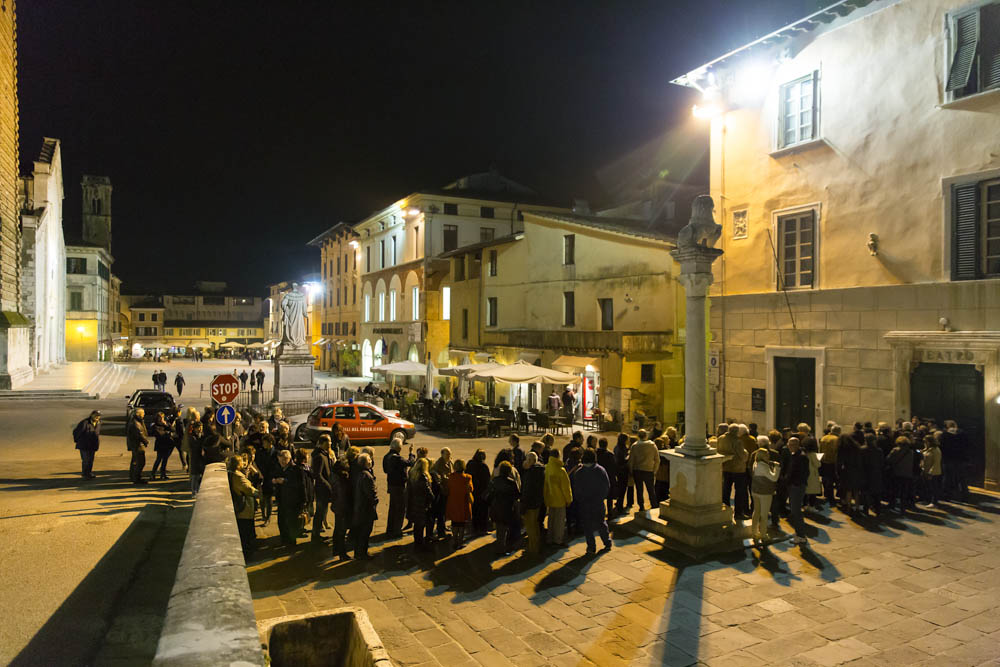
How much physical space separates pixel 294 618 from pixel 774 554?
6.61m

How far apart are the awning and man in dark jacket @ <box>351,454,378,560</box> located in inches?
622

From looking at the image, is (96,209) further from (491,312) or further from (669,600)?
(669,600)

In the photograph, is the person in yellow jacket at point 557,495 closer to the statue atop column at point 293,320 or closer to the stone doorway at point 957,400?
the stone doorway at point 957,400

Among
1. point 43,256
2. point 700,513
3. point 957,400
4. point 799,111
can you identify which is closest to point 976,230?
point 957,400

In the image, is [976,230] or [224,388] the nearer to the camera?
[976,230]

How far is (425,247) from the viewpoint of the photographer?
39.5 m

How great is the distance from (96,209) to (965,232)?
272ft

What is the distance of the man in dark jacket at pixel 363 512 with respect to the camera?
8211 mm

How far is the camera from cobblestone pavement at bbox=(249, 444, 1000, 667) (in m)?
5.85

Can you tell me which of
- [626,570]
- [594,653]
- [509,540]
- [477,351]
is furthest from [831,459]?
[477,351]

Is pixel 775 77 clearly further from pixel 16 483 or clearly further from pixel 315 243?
pixel 315 243

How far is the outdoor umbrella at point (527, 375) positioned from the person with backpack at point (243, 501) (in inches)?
512

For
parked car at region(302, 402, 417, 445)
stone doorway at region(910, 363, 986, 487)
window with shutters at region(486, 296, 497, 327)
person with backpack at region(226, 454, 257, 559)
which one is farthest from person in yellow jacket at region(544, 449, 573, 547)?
window with shutters at region(486, 296, 497, 327)

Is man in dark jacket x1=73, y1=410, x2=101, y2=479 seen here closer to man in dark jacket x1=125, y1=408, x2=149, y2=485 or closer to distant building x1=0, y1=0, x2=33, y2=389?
man in dark jacket x1=125, y1=408, x2=149, y2=485
